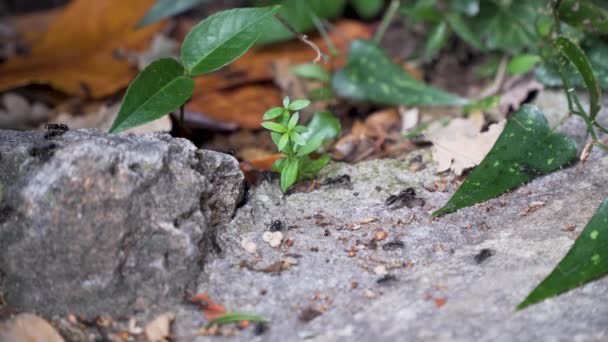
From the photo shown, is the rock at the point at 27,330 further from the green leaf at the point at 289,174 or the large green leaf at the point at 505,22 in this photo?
the large green leaf at the point at 505,22

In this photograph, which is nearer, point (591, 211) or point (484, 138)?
point (591, 211)

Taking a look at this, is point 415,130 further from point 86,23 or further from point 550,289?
point 86,23

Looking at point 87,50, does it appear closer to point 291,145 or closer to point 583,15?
point 291,145

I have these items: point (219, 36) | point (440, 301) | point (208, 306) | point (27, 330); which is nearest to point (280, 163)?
point (219, 36)

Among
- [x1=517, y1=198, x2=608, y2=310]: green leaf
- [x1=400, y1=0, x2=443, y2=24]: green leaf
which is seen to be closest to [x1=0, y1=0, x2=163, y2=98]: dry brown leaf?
[x1=400, y1=0, x2=443, y2=24]: green leaf

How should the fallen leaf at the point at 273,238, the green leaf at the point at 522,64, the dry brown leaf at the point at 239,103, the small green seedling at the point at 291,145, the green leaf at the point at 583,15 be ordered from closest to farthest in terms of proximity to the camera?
1. the fallen leaf at the point at 273,238
2. the small green seedling at the point at 291,145
3. the green leaf at the point at 583,15
4. the green leaf at the point at 522,64
5. the dry brown leaf at the point at 239,103

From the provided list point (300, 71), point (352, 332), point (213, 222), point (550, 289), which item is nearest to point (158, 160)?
point (213, 222)

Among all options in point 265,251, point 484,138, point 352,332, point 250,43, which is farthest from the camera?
point 484,138

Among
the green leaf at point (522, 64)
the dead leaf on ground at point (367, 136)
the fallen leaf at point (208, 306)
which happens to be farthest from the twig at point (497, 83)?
the fallen leaf at point (208, 306)
